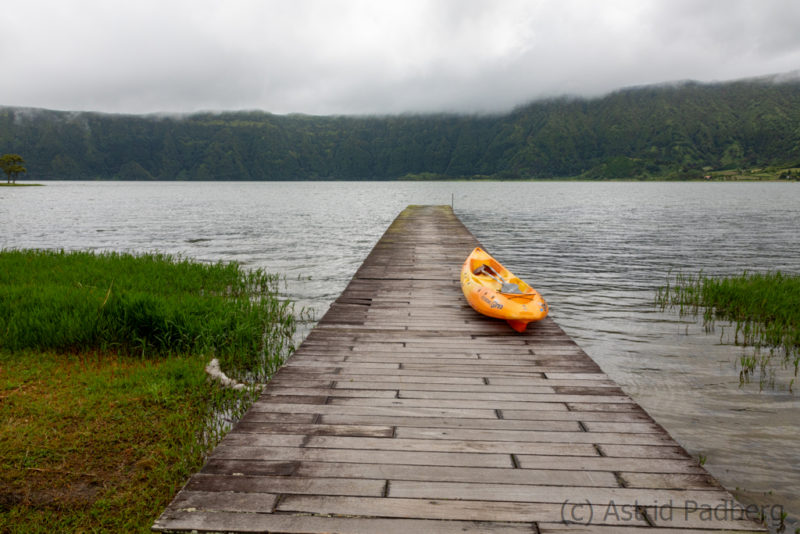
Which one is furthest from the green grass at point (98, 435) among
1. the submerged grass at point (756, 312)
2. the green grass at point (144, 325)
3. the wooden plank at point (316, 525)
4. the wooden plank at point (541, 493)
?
the submerged grass at point (756, 312)

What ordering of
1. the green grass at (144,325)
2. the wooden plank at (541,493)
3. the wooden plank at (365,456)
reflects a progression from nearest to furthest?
the wooden plank at (541,493), the wooden plank at (365,456), the green grass at (144,325)

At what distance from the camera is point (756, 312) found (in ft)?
38.8

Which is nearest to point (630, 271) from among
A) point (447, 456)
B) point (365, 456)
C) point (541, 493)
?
point (447, 456)

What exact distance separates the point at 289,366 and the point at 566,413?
3353mm

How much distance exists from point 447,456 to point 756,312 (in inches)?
456

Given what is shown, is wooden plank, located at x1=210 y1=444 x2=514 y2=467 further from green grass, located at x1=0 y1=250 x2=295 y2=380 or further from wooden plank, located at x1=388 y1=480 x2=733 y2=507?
green grass, located at x1=0 y1=250 x2=295 y2=380

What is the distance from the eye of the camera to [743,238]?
28.9 metres

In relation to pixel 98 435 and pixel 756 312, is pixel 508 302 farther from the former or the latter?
pixel 756 312

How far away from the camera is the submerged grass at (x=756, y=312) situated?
902cm

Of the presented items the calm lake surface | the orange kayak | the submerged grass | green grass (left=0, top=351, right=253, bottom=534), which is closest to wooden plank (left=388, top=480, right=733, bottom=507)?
the calm lake surface

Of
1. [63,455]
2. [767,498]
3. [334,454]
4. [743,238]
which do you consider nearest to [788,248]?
[743,238]

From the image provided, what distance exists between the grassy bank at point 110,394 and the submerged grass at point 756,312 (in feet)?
28.6

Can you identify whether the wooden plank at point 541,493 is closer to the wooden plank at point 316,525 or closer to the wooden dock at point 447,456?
the wooden dock at point 447,456

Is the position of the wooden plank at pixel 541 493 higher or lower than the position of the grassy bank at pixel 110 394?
higher
